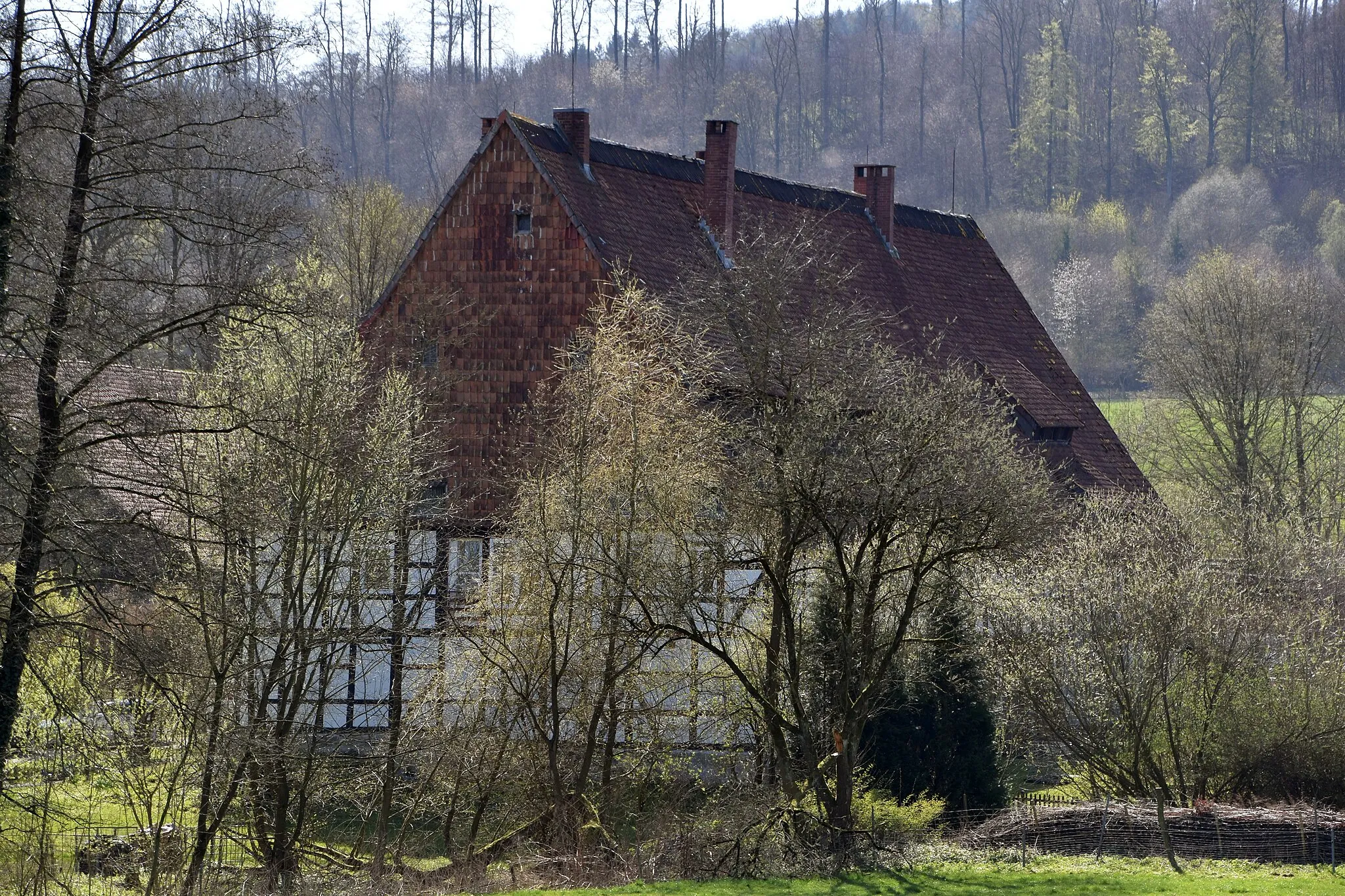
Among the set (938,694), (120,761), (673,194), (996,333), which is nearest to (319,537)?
(120,761)

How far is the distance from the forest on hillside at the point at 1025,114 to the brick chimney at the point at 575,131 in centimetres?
3901

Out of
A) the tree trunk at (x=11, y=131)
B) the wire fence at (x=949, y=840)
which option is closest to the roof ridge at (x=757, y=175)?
the wire fence at (x=949, y=840)

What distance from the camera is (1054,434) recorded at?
29500 millimetres

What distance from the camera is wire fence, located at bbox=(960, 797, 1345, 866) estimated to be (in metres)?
18.0

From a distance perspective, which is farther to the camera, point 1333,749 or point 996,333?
point 996,333

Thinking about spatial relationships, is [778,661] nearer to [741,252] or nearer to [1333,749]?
[741,252]

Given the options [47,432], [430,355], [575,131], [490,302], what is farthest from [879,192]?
[47,432]

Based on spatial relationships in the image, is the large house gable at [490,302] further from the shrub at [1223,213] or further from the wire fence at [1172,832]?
the shrub at [1223,213]

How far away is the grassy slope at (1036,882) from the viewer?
51.0 feet

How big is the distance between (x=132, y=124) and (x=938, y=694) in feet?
38.0

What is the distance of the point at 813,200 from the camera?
29.6 m

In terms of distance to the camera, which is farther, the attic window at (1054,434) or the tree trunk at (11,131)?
the attic window at (1054,434)

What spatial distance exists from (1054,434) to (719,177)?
8.31 metres

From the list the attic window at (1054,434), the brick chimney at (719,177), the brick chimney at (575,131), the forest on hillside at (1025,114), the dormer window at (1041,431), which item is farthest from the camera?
the forest on hillside at (1025,114)
